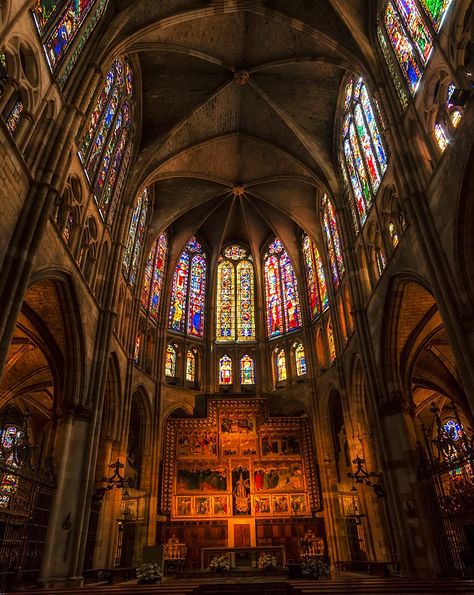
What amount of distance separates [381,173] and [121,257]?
412 inches

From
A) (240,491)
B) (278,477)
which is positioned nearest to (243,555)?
(240,491)

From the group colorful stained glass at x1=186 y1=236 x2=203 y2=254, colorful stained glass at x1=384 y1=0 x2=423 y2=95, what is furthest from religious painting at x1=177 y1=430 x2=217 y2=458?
colorful stained glass at x1=384 y1=0 x2=423 y2=95

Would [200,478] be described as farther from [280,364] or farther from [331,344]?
[331,344]

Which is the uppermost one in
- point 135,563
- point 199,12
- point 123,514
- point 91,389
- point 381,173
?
point 199,12

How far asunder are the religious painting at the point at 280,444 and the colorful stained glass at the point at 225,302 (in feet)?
23.8

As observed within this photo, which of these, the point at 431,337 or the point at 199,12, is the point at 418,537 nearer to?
the point at 431,337

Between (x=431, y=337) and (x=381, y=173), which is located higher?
(x=381, y=173)

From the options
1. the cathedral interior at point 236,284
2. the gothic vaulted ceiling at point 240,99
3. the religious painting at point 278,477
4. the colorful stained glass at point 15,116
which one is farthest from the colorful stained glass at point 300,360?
the colorful stained glass at point 15,116

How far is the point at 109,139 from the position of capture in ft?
57.3

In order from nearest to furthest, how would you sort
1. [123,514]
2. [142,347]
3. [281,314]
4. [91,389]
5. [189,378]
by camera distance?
[91,389] < [123,514] < [142,347] < [189,378] < [281,314]

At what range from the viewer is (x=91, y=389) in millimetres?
14742

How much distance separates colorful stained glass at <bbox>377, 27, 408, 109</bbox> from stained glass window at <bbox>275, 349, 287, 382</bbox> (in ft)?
51.2

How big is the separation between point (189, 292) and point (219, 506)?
12861 millimetres

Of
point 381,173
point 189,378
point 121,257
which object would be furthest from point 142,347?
point 381,173
